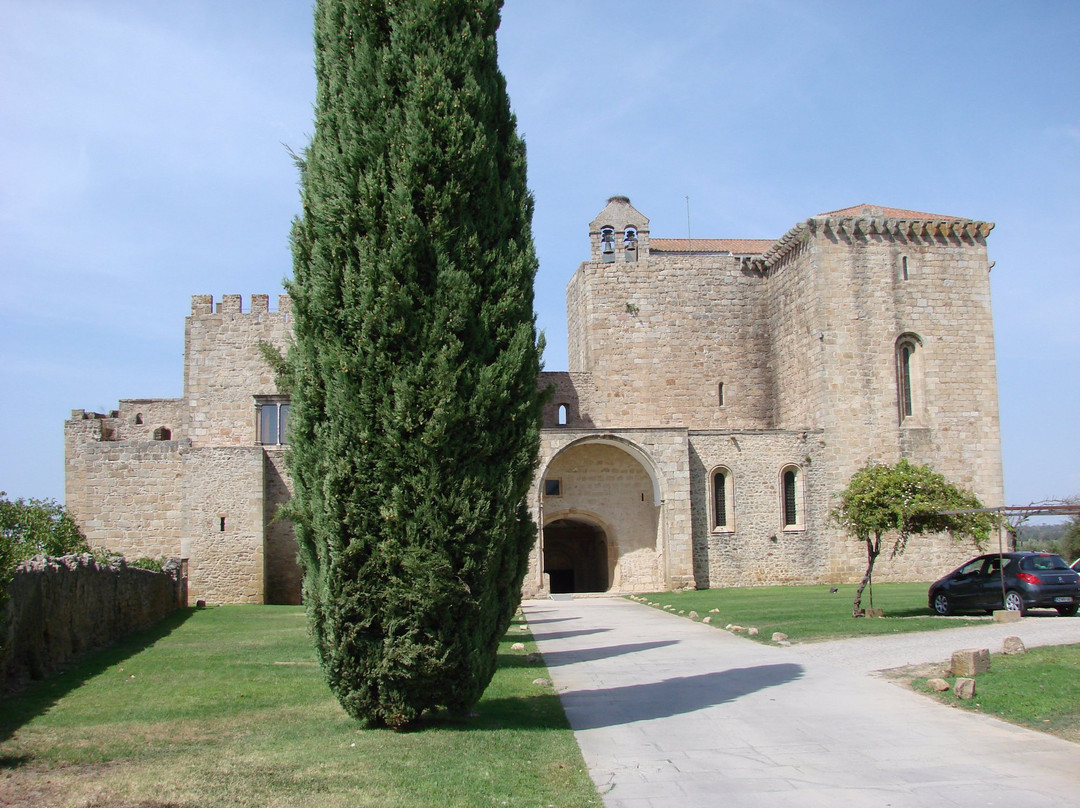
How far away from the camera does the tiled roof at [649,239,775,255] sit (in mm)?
37406

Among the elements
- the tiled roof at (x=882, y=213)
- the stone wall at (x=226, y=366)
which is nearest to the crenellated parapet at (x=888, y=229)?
the tiled roof at (x=882, y=213)

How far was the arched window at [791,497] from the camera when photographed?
Result: 93.4 feet

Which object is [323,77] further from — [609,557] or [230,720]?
[609,557]

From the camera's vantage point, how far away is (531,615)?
21.5 meters

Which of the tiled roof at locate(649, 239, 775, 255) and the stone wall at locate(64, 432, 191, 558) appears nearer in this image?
the stone wall at locate(64, 432, 191, 558)

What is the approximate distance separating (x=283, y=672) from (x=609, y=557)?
19.3 meters

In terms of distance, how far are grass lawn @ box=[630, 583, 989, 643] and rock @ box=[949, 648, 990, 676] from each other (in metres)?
3.87

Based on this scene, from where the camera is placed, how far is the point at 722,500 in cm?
2881

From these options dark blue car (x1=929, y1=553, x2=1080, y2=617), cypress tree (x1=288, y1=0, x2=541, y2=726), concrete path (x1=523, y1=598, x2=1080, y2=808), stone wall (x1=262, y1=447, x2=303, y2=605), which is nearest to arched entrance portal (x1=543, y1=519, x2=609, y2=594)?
stone wall (x1=262, y1=447, x2=303, y2=605)

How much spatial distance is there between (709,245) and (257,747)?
33.5m

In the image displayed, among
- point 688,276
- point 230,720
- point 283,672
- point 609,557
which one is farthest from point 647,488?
point 230,720

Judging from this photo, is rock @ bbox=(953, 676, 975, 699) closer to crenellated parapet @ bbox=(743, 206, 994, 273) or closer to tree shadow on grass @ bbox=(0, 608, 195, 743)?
tree shadow on grass @ bbox=(0, 608, 195, 743)

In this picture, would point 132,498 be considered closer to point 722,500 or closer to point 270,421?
point 270,421

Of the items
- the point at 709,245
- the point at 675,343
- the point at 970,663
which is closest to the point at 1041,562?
the point at 970,663
